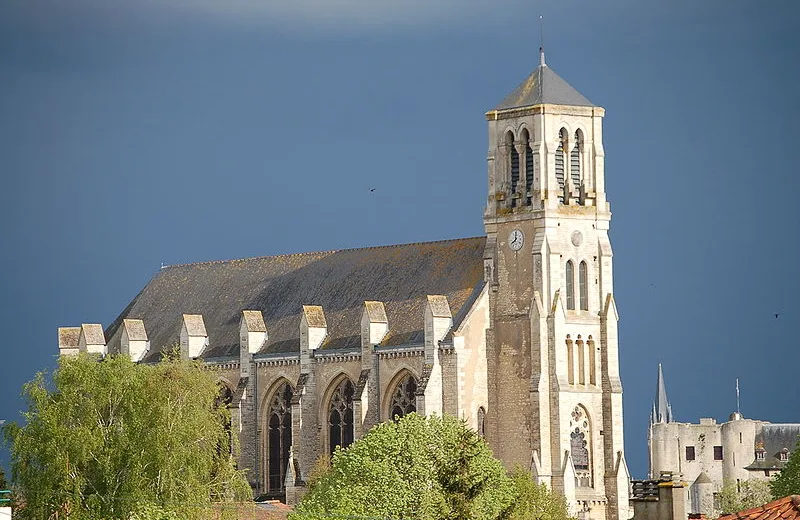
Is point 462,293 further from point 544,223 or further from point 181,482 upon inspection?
point 181,482

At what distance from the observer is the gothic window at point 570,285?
4365 inches

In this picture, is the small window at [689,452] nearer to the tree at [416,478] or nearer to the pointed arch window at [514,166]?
the pointed arch window at [514,166]

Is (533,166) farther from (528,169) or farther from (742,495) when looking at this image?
(742,495)

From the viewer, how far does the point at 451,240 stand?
117000 millimetres

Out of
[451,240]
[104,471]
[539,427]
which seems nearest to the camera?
[104,471]

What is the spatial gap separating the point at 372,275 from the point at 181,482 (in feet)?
95.0

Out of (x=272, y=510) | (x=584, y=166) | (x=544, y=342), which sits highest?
(x=584, y=166)

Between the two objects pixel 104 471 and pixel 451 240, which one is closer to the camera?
pixel 104 471

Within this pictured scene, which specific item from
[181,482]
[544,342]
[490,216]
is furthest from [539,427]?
[181,482]

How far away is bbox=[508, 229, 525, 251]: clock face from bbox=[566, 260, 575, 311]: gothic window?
2.40m

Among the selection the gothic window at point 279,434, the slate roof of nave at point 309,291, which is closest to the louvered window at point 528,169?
the slate roof of nave at point 309,291

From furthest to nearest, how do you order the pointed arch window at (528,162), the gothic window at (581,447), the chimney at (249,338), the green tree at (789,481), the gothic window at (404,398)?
1. the chimney at (249,338)
2. the pointed arch window at (528,162)
3. the gothic window at (404,398)
4. the gothic window at (581,447)
5. the green tree at (789,481)

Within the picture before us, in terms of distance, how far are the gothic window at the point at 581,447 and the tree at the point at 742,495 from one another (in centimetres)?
2450

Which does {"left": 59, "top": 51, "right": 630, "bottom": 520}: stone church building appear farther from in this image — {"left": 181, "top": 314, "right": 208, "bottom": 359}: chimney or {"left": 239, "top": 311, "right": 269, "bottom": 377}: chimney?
{"left": 181, "top": 314, "right": 208, "bottom": 359}: chimney
